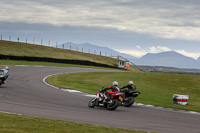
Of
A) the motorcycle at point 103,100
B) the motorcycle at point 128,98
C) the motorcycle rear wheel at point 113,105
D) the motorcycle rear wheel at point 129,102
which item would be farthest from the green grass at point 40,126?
the motorcycle rear wheel at point 129,102

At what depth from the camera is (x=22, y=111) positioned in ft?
41.8

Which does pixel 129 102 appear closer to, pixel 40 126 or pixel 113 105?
pixel 113 105

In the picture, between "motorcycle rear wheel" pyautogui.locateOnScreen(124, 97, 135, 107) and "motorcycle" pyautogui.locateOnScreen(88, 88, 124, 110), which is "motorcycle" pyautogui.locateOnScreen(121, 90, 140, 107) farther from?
"motorcycle" pyautogui.locateOnScreen(88, 88, 124, 110)

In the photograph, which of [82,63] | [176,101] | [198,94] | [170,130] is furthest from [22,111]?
[82,63]

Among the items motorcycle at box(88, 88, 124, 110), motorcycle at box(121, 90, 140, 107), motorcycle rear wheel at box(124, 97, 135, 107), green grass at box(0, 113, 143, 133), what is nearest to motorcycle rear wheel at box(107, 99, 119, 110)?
motorcycle at box(88, 88, 124, 110)

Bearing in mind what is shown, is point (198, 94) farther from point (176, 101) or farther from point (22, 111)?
point (22, 111)

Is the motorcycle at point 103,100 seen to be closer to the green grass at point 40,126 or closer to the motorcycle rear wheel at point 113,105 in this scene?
the motorcycle rear wheel at point 113,105

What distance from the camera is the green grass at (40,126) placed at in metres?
8.80

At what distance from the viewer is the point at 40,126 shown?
951 cm

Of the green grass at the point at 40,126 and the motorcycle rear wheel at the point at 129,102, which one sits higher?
the green grass at the point at 40,126

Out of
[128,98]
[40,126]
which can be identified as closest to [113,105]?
[128,98]

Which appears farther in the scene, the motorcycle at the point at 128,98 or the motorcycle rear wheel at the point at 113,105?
the motorcycle at the point at 128,98

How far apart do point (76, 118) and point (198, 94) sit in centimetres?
1825

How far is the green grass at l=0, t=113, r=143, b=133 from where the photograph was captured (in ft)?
28.9
